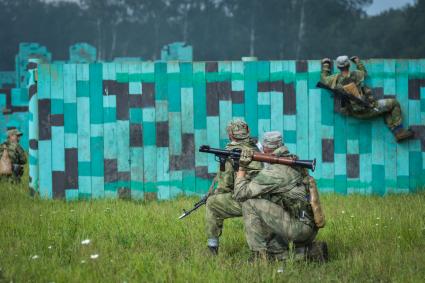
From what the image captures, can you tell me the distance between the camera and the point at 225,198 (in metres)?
7.98

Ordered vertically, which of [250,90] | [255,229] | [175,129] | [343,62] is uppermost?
→ [343,62]

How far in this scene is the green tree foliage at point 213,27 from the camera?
188 feet

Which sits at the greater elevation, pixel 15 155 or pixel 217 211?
pixel 15 155

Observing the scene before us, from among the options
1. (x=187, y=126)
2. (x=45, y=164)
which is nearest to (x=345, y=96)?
(x=187, y=126)

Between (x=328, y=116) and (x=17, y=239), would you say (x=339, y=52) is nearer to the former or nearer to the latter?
(x=328, y=116)

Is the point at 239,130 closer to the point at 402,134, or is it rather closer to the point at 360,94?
the point at 360,94

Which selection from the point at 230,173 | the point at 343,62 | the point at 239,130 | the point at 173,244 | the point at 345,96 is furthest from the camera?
the point at 345,96

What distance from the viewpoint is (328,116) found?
38.3 ft

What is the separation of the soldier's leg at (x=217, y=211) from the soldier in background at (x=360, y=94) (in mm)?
3994

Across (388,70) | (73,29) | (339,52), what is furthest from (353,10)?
(388,70)

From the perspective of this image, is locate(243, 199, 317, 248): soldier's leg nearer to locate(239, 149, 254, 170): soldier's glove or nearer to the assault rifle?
locate(239, 149, 254, 170): soldier's glove

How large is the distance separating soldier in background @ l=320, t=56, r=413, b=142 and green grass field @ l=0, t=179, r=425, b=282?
1119 millimetres

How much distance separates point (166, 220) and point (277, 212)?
2.51 meters

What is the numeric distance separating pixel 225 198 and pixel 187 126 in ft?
12.5
